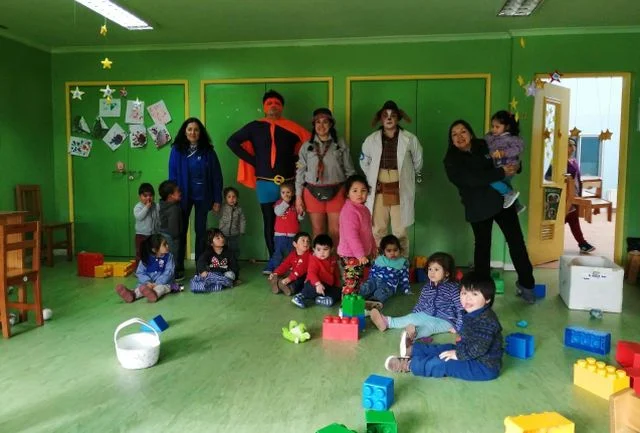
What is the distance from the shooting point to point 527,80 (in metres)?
5.82

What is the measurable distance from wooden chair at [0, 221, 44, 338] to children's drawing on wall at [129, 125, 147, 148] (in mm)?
2854

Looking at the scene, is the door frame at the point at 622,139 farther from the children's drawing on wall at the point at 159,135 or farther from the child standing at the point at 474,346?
the children's drawing on wall at the point at 159,135

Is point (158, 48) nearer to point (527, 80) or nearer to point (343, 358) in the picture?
point (527, 80)

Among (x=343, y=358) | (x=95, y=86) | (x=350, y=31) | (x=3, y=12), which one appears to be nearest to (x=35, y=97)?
(x=95, y=86)

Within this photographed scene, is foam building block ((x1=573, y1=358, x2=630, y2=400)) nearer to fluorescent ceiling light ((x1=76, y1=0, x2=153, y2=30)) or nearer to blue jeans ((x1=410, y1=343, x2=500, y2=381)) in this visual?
blue jeans ((x1=410, y1=343, x2=500, y2=381))

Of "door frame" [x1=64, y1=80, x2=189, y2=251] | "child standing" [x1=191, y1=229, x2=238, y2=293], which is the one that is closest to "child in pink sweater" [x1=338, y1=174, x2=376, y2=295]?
"child standing" [x1=191, y1=229, x2=238, y2=293]

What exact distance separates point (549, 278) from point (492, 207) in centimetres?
155

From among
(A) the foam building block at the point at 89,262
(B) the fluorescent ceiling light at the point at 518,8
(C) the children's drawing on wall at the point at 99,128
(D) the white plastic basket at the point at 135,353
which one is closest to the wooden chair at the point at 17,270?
(D) the white plastic basket at the point at 135,353

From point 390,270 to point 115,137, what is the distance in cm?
374

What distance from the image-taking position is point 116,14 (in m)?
5.15

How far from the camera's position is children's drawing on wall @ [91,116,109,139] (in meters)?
6.64

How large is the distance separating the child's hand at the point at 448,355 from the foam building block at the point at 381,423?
760 mm

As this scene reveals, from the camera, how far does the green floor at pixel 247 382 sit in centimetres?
254

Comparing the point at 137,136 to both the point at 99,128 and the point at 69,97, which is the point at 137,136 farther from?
the point at 69,97
